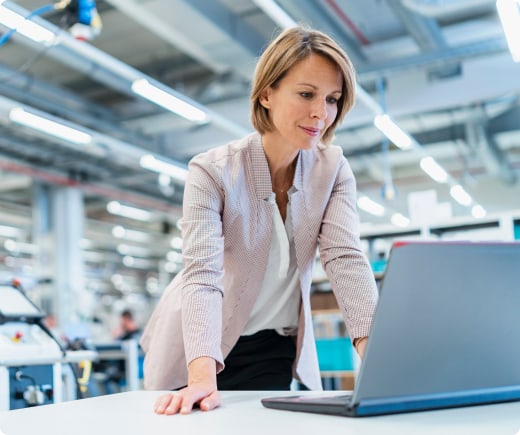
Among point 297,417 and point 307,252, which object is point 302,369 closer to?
point 307,252

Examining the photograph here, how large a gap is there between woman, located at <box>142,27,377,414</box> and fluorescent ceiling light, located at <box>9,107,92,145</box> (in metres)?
4.94

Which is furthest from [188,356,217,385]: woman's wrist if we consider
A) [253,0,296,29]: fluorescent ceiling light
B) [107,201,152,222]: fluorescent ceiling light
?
[107,201,152,222]: fluorescent ceiling light

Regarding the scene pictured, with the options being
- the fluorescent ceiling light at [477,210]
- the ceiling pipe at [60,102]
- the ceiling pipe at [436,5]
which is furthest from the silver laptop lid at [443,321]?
the fluorescent ceiling light at [477,210]

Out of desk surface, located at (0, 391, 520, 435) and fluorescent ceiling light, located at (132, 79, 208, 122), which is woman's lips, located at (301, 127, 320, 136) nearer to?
desk surface, located at (0, 391, 520, 435)

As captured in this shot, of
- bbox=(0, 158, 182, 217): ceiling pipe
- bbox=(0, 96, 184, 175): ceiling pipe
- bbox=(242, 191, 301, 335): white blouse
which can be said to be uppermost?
bbox=(0, 158, 182, 217): ceiling pipe

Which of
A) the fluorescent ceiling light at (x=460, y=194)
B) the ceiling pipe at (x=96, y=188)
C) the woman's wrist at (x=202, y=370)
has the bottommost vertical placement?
the woman's wrist at (x=202, y=370)

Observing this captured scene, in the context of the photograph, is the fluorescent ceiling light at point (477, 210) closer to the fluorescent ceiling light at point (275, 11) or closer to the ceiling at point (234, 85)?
the ceiling at point (234, 85)

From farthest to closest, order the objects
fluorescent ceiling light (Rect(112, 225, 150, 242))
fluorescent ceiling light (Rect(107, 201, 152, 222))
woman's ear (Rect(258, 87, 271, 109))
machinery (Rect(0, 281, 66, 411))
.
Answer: fluorescent ceiling light (Rect(112, 225, 150, 242)), fluorescent ceiling light (Rect(107, 201, 152, 222)), machinery (Rect(0, 281, 66, 411)), woman's ear (Rect(258, 87, 271, 109))

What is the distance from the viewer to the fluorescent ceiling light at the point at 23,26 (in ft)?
12.8

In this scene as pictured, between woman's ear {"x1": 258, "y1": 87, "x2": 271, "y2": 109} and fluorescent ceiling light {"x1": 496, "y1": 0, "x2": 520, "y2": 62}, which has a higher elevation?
fluorescent ceiling light {"x1": 496, "y1": 0, "x2": 520, "y2": 62}

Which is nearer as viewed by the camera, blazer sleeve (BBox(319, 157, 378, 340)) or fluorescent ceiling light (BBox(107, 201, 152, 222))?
blazer sleeve (BBox(319, 157, 378, 340))

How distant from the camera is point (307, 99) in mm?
1284

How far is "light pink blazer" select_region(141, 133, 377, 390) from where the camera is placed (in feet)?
4.15

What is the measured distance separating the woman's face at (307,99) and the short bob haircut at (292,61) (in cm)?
1
